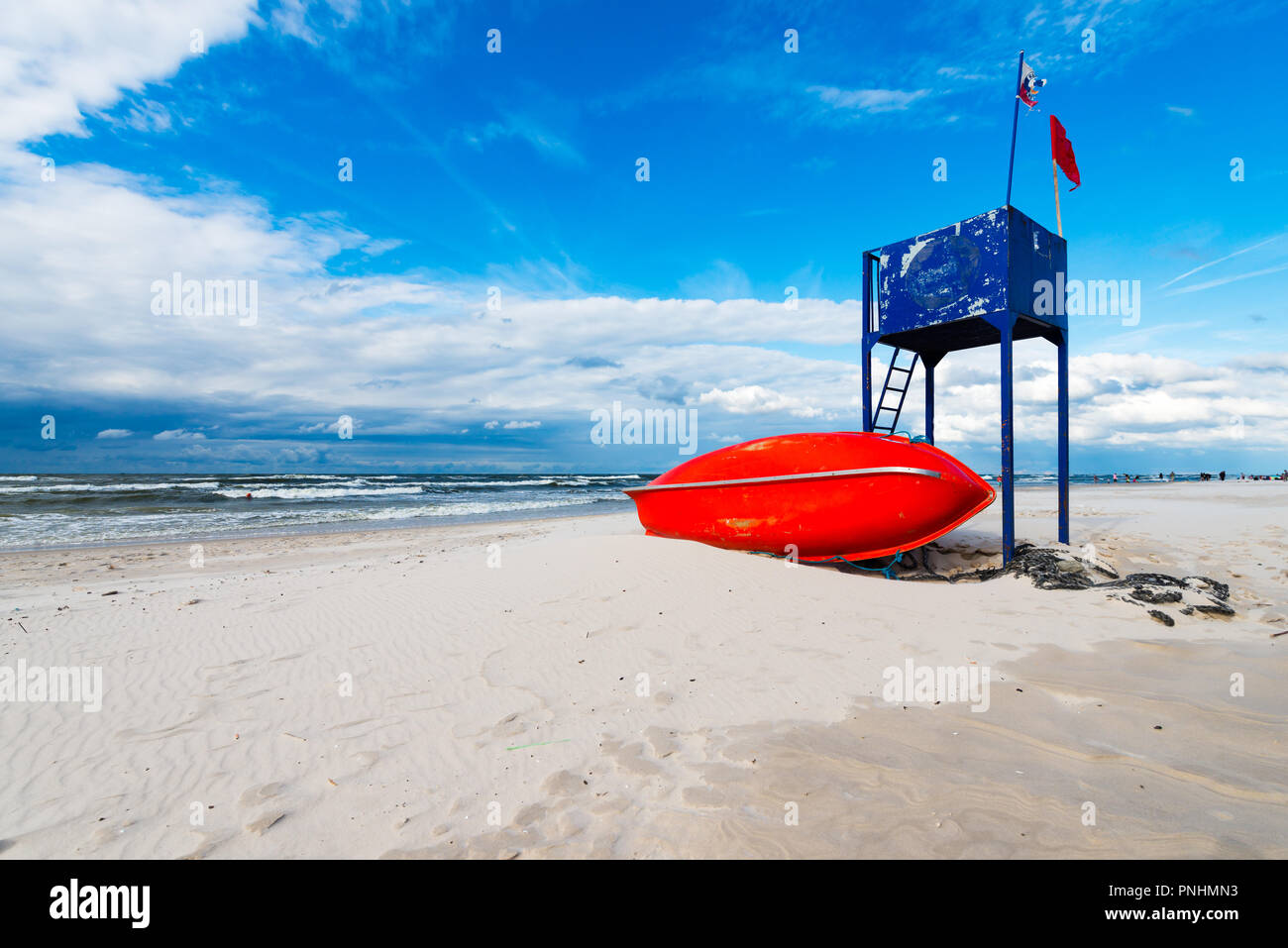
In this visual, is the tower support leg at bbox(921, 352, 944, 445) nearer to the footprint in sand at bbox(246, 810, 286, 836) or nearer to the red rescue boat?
the red rescue boat

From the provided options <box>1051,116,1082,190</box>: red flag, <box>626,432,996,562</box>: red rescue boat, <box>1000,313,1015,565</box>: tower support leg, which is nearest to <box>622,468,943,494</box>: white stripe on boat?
<box>626,432,996,562</box>: red rescue boat

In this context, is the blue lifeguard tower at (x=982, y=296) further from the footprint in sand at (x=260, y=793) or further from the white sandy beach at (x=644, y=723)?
the footprint in sand at (x=260, y=793)

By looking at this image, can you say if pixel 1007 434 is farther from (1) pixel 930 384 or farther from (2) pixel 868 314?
(1) pixel 930 384

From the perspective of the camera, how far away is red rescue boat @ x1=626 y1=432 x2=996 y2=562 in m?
7.38

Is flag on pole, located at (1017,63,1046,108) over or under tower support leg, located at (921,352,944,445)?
over

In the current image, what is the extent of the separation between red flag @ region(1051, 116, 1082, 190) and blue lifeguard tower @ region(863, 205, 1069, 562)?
141 centimetres

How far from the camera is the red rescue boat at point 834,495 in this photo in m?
7.38

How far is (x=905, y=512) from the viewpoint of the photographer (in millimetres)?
7410

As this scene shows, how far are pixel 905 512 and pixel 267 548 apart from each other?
1250 centimetres

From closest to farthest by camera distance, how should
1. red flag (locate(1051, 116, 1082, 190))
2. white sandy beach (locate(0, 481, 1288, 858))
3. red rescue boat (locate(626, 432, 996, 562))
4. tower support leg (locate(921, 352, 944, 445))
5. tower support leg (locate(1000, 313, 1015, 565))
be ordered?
1. white sandy beach (locate(0, 481, 1288, 858))
2. red rescue boat (locate(626, 432, 996, 562))
3. tower support leg (locate(1000, 313, 1015, 565))
4. red flag (locate(1051, 116, 1082, 190))
5. tower support leg (locate(921, 352, 944, 445))

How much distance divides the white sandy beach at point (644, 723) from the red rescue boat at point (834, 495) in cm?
99

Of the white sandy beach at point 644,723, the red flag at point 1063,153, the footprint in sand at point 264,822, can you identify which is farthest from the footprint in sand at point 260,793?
the red flag at point 1063,153
